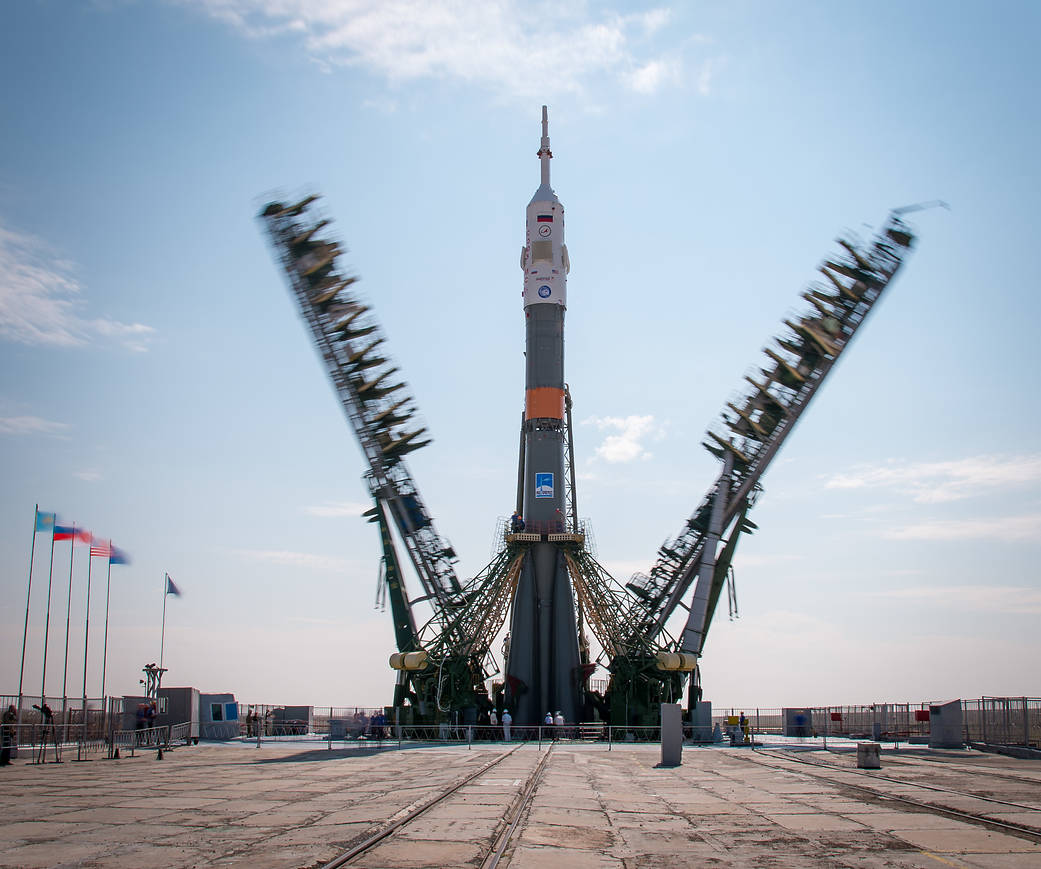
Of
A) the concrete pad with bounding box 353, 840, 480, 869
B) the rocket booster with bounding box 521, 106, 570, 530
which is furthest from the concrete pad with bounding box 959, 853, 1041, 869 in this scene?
the rocket booster with bounding box 521, 106, 570, 530

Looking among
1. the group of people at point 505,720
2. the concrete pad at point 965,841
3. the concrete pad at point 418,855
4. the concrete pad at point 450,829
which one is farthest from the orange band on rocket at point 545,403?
the concrete pad at point 418,855

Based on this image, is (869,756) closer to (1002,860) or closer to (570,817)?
(570,817)

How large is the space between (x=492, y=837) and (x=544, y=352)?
135 feet

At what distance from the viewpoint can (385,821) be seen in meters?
14.6

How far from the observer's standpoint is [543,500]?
50.9m

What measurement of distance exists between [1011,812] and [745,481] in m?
33.2

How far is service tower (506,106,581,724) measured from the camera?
48719 mm

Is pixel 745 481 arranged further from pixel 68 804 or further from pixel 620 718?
pixel 68 804

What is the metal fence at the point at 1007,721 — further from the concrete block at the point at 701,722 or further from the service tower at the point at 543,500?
the service tower at the point at 543,500

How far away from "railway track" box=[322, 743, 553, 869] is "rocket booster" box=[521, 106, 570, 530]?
94.2 ft

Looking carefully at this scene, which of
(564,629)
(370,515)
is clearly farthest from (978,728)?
(370,515)

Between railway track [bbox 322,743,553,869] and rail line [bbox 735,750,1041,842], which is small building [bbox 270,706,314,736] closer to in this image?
railway track [bbox 322,743,553,869]

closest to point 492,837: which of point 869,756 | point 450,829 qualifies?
point 450,829

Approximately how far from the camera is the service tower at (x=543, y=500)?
4872 centimetres
